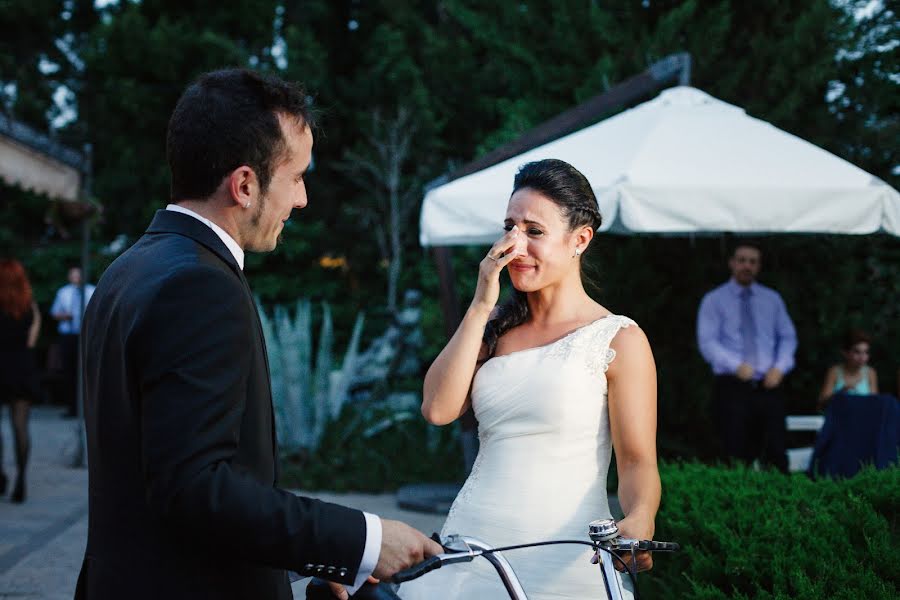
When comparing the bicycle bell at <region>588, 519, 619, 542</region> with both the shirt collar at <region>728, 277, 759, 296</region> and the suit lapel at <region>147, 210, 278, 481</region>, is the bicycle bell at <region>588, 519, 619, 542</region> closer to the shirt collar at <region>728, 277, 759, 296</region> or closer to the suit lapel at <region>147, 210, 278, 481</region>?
the suit lapel at <region>147, 210, 278, 481</region>

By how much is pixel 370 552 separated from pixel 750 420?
5.81m

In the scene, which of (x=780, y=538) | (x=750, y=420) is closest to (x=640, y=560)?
(x=780, y=538)

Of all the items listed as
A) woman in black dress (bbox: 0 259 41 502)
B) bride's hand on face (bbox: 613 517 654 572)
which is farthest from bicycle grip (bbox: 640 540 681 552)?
woman in black dress (bbox: 0 259 41 502)

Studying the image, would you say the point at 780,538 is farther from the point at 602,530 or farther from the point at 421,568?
the point at 421,568

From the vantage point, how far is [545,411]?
270 centimetres

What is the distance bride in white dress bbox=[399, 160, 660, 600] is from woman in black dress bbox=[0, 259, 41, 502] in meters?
6.52

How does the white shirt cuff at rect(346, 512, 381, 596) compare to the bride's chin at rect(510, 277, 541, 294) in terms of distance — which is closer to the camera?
the white shirt cuff at rect(346, 512, 381, 596)

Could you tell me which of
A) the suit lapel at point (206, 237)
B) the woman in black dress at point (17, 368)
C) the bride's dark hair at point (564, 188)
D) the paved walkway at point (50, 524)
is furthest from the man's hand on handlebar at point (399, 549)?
the woman in black dress at point (17, 368)

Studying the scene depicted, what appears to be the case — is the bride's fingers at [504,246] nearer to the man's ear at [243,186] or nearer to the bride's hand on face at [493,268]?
the bride's hand on face at [493,268]

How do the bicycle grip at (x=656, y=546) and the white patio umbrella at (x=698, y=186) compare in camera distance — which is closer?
the bicycle grip at (x=656, y=546)

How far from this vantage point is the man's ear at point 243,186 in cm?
194

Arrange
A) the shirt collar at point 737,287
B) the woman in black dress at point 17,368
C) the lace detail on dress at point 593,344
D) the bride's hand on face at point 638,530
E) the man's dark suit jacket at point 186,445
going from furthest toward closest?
the woman in black dress at point 17,368 → the shirt collar at point 737,287 → the lace detail on dress at point 593,344 → the bride's hand on face at point 638,530 → the man's dark suit jacket at point 186,445

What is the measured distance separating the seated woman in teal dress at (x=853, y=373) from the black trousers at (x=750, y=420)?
1.08 ft

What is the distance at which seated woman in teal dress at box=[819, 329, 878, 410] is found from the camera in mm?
7059
